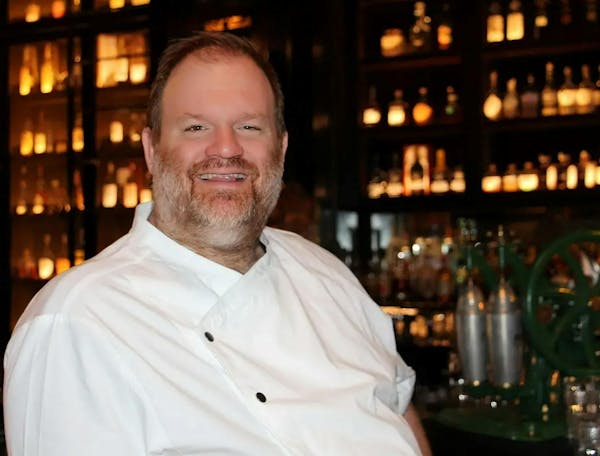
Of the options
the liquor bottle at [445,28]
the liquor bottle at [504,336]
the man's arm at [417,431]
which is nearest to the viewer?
the man's arm at [417,431]

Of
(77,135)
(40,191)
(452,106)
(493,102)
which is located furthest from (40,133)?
(493,102)

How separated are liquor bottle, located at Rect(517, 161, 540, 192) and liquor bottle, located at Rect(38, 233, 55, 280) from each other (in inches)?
89.3

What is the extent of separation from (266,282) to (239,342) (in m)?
0.16

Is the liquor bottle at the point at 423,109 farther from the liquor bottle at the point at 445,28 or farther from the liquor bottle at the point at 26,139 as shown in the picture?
the liquor bottle at the point at 26,139

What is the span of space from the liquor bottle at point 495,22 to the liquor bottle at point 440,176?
558mm

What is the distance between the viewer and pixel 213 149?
1.44 m

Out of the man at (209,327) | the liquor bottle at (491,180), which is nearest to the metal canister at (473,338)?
the man at (209,327)

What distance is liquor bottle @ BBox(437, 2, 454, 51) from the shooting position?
13.2 feet

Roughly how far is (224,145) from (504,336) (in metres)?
0.77

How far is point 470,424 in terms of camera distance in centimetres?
A: 184

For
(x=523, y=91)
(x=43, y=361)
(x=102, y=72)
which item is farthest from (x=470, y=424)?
(x=102, y=72)

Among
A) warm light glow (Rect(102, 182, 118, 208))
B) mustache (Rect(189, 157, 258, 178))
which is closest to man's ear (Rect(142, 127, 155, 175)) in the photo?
mustache (Rect(189, 157, 258, 178))

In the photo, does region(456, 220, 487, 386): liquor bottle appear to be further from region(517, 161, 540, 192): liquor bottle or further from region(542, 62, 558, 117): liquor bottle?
region(542, 62, 558, 117): liquor bottle

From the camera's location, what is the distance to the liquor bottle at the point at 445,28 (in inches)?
158
